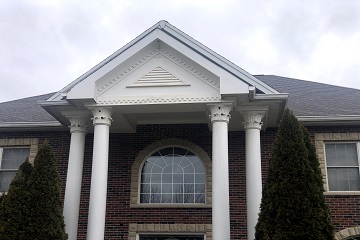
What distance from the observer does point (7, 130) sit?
47.1ft

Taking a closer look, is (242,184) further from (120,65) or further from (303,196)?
(120,65)

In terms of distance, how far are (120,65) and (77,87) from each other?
46.4 inches

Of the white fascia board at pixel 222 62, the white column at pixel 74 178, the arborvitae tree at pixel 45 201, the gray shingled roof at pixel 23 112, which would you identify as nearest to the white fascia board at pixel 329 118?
the white fascia board at pixel 222 62

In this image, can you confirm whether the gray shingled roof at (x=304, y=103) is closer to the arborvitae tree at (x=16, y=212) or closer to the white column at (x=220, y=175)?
the white column at (x=220, y=175)

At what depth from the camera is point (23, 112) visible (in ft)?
51.8

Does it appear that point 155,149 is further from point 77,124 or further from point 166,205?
point 77,124

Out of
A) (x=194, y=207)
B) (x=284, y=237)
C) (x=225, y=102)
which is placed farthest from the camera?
(x=194, y=207)

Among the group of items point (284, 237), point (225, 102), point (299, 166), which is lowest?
point (284, 237)

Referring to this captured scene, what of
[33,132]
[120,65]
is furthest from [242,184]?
[33,132]

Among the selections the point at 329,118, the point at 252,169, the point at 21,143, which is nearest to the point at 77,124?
the point at 21,143

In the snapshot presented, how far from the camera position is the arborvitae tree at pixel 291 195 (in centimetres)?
937

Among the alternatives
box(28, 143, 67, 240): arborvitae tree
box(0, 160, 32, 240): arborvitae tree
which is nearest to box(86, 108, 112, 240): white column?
box(28, 143, 67, 240): arborvitae tree

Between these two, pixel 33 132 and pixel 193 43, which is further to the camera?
pixel 33 132

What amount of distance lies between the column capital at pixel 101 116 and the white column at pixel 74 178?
0.77 metres
